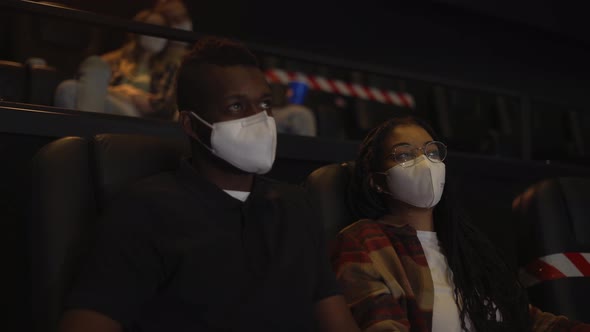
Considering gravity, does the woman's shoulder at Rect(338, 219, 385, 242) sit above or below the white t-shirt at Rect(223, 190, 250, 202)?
below

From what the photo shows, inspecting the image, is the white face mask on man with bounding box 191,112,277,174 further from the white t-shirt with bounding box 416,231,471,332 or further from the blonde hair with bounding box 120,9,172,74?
the blonde hair with bounding box 120,9,172,74

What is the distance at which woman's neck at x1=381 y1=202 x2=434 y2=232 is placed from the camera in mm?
1782

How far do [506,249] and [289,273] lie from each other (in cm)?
150

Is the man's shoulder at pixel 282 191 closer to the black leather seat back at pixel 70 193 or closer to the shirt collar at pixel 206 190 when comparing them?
the shirt collar at pixel 206 190

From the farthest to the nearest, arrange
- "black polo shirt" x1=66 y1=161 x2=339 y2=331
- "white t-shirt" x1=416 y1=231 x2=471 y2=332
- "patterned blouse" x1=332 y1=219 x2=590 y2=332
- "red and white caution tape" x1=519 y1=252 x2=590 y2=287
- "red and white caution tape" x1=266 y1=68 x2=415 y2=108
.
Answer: "red and white caution tape" x1=266 y1=68 x2=415 y2=108, "red and white caution tape" x1=519 y1=252 x2=590 y2=287, "white t-shirt" x1=416 y1=231 x2=471 y2=332, "patterned blouse" x1=332 y1=219 x2=590 y2=332, "black polo shirt" x1=66 y1=161 x2=339 y2=331

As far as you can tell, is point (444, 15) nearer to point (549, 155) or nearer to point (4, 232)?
point (549, 155)

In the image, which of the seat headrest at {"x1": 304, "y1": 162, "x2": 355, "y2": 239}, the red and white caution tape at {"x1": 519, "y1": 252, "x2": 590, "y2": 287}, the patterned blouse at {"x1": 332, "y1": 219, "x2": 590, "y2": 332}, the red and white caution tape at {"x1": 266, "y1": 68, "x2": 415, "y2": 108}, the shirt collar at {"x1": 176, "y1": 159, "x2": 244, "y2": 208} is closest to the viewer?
the shirt collar at {"x1": 176, "y1": 159, "x2": 244, "y2": 208}

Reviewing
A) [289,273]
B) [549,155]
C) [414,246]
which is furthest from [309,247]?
[549,155]

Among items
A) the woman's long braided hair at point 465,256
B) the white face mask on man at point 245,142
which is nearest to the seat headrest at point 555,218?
the woman's long braided hair at point 465,256

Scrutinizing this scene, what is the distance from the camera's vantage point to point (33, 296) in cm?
Result: 124

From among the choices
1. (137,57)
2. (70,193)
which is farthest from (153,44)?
(70,193)

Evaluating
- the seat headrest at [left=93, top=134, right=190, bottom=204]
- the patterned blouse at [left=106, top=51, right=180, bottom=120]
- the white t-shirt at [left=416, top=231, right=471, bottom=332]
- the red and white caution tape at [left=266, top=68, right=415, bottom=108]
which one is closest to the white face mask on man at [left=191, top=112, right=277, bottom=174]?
the seat headrest at [left=93, top=134, right=190, bottom=204]

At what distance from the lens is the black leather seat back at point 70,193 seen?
1.23 metres

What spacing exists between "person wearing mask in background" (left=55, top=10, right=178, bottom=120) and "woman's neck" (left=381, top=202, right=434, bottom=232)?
3.33 ft
